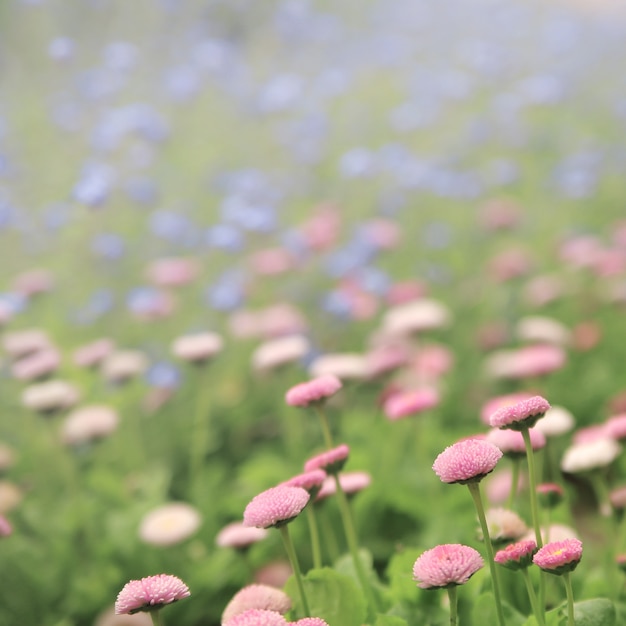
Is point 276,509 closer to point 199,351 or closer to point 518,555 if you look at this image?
point 518,555

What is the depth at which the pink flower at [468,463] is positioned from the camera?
0.84 metres

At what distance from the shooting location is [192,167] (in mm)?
4238

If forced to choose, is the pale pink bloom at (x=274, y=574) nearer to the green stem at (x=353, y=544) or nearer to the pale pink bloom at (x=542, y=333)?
the green stem at (x=353, y=544)

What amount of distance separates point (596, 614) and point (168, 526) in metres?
0.95

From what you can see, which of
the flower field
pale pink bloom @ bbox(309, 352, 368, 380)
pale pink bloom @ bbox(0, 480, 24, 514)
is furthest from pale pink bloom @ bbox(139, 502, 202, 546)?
pale pink bloom @ bbox(309, 352, 368, 380)

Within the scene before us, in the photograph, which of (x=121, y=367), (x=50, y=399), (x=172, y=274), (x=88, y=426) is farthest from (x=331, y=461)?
(x=172, y=274)

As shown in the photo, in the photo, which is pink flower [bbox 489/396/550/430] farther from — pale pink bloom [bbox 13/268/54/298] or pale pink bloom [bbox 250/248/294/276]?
pale pink bloom [bbox 250/248/294/276]

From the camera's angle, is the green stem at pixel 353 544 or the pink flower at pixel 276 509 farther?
the green stem at pixel 353 544

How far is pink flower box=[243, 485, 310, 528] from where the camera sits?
2.93ft

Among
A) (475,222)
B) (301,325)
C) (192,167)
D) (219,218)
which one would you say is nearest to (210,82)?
(192,167)

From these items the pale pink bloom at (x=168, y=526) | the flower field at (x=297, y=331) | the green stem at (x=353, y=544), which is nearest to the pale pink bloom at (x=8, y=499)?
the flower field at (x=297, y=331)

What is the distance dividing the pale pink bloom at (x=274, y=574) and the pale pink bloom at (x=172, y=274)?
1.22 m

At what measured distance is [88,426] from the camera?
6.68 ft

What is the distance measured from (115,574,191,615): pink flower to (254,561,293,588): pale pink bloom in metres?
0.80
